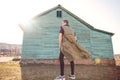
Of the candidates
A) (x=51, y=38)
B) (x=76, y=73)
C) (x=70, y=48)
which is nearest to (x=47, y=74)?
(x=76, y=73)

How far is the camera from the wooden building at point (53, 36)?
56.1 ft

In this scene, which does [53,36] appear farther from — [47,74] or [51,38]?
[47,74]

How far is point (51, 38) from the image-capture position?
17625mm

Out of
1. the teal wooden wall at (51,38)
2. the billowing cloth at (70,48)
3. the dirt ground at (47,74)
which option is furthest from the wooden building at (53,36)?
the billowing cloth at (70,48)

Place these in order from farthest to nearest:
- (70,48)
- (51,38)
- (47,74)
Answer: (51,38), (47,74), (70,48)

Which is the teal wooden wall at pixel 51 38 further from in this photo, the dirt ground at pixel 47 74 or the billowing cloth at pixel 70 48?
the billowing cloth at pixel 70 48

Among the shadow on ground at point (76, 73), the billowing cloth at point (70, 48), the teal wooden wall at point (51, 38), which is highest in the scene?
the teal wooden wall at point (51, 38)

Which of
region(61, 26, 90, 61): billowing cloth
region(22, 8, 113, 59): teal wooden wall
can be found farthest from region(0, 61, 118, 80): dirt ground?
region(22, 8, 113, 59): teal wooden wall

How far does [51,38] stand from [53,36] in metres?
0.31

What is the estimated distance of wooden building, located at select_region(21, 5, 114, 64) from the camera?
1711cm

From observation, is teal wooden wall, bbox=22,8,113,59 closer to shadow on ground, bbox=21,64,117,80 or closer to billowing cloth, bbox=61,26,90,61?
shadow on ground, bbox=21,64,117,80

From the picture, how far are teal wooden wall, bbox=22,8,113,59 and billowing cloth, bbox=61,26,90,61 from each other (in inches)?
403

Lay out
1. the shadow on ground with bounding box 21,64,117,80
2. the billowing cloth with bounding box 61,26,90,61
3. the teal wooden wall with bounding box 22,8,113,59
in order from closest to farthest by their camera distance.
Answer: the billowing cloth with bounding box 61,26,90,61 → the shadow on ground with bounding box 21,64,117,80 → the teal wooden wall with bounding box 22,8,113,59

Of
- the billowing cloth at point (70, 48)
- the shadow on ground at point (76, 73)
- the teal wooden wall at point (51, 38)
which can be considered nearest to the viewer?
the billowing cloth at point (70, 48)
